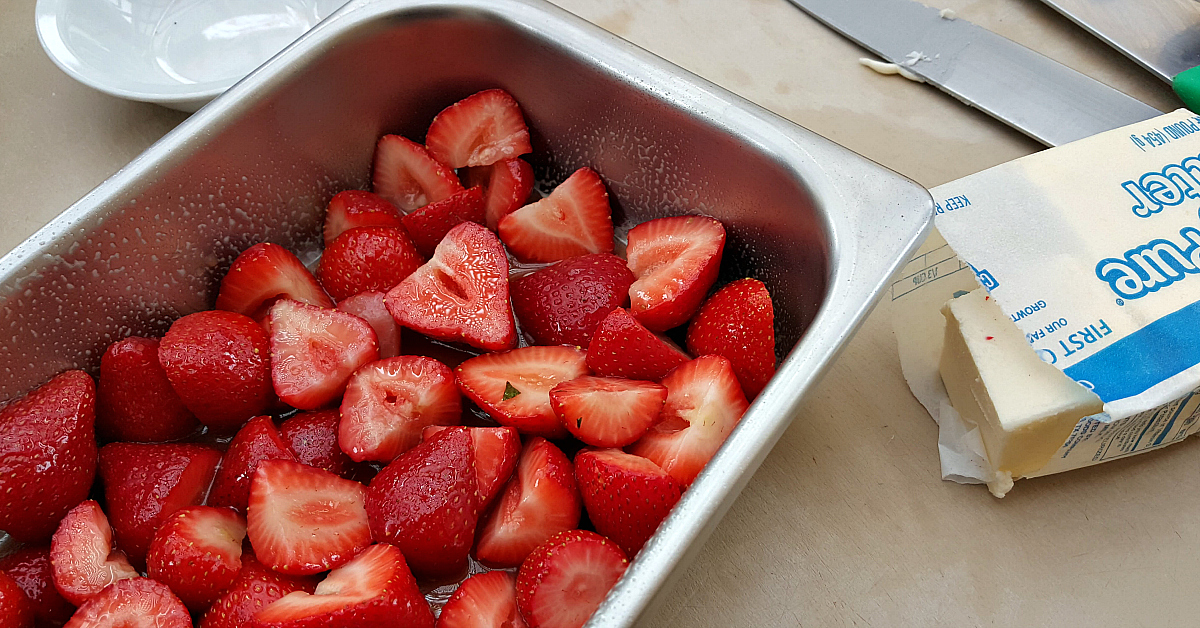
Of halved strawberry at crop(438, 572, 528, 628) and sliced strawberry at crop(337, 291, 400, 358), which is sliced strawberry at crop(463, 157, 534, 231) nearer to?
sliced strawberry at crop(337, 291, 400, 358)

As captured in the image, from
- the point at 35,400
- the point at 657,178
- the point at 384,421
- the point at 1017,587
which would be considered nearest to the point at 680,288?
the point at 657,178

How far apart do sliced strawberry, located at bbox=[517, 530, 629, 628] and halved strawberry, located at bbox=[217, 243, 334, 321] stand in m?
0.36

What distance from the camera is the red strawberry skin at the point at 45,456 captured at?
0.67 m

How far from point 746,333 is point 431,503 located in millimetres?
290

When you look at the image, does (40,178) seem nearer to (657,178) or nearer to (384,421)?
(384,421)

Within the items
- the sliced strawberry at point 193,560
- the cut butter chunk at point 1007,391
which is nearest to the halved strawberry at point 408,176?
the sliced strawberry at point 193,560

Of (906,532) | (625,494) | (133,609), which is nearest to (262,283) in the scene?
(133,609)

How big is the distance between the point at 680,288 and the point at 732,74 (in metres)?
0.48

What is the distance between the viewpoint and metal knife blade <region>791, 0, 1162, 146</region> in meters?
0.98

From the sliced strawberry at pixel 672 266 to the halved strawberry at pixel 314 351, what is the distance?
0.25 metres

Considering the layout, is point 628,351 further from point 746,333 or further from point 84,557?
point 84,557

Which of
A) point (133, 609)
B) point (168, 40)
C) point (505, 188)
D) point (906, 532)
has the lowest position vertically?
point (906, 532)

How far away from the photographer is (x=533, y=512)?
2.18 feet

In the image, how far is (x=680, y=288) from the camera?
0.75 metres
